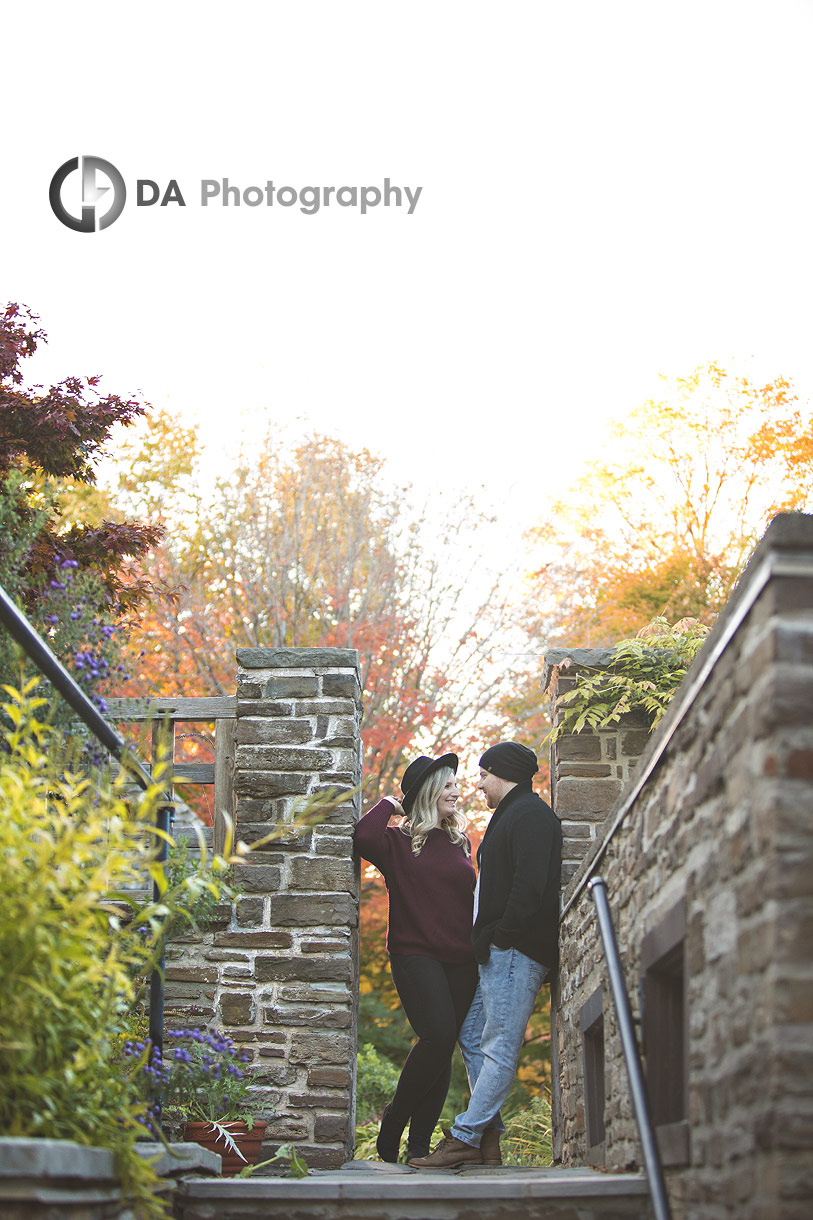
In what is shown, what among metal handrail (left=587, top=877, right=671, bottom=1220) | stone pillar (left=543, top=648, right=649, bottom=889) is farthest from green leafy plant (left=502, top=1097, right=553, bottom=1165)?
metal handrail (left=587, top=877, right=671, bottom=1220)

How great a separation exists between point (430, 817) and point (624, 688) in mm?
1217

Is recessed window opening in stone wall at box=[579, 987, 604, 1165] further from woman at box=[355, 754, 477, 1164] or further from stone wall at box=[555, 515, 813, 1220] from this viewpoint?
stone wall at box=[555, 515, 813, 1220]

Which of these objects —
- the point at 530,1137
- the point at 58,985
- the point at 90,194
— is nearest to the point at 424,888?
the point at 58,985

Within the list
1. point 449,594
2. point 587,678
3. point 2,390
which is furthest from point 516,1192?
point 449,594

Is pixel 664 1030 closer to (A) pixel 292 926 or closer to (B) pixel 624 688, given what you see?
(A) pixel 292 926

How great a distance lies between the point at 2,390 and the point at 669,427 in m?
9.27

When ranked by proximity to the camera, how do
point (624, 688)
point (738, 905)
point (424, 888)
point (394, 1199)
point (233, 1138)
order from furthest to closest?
point (624, 688) < point (424, 888) < point (233, 1138) < point (394, 1199) < point (738, 905)

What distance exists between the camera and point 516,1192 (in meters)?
3.71

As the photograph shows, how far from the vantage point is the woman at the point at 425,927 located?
5695 millimetres

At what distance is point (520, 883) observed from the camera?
18.4 feet

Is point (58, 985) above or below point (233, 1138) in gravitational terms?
above

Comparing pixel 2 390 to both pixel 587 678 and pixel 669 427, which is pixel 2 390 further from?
pixel 669 427

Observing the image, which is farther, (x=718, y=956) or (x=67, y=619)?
(x=67, y=619)

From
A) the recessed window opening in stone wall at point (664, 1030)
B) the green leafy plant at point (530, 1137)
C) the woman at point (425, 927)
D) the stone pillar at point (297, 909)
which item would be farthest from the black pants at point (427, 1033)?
the recessed window opening in stone wall at point (664, 1030)
